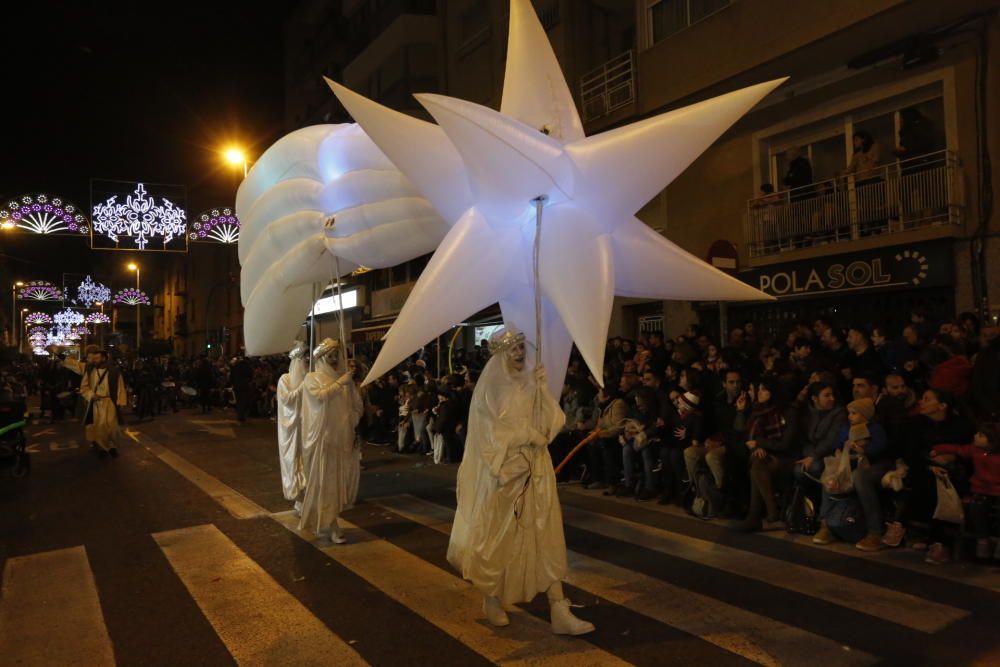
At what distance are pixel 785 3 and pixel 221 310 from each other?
157ft

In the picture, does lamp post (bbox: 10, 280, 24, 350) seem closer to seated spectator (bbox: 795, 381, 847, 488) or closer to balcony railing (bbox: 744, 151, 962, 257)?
balcony railing (bbox: 744, 151, 962, 257)

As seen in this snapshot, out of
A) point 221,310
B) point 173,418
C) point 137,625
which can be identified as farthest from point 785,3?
point 221,310

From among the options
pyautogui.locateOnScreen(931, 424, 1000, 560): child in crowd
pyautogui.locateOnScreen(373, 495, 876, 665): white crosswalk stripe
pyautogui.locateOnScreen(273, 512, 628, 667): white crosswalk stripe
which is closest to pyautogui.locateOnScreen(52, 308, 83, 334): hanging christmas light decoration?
pyautogui.locateOnScreen(273, 512, 628, 667): white crosswalk stripe

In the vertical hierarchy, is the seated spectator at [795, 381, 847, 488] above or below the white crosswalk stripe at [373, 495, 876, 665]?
above

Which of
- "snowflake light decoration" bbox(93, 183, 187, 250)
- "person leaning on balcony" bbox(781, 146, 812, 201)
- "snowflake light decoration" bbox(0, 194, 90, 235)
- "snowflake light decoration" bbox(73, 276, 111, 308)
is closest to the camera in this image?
"person leaning on balcony" bbox(781, 146, 812, 201)

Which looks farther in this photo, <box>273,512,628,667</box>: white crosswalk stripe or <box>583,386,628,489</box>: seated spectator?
<box>583,386,628,489</box>: seated spectator

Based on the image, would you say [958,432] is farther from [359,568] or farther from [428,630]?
[359,568]

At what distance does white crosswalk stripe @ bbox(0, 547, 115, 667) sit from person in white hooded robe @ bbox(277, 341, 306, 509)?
2.08 m

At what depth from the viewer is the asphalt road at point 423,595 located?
4.24m

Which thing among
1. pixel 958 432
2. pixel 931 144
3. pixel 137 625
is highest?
pixel 931 144

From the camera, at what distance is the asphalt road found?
4.24 m

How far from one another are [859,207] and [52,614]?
41.6 ft

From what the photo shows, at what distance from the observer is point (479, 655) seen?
4148 millimetres

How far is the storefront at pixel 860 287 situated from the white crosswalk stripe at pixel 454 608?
8052mm
